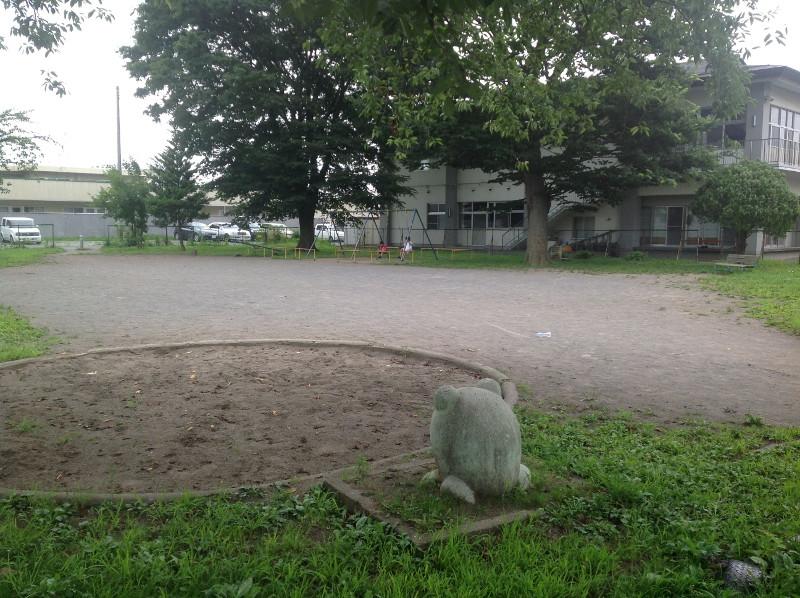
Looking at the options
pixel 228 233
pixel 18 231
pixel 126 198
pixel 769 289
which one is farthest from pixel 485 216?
pixel 18 231

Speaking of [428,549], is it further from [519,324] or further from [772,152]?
[772,152]

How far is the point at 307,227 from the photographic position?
3416cm

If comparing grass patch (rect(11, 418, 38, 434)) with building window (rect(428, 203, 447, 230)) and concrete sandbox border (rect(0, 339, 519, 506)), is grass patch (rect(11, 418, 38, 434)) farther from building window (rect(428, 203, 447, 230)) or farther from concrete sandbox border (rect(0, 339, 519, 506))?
building window (rect(428, 203, 447, 230))

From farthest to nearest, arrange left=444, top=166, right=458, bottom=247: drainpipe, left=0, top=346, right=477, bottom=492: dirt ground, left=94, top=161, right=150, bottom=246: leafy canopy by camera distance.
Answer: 1. left=444, top=166, right=458, bottom=247: drainpipe
2. left=94, top=161, right=150, bottom=246: leafy canopy
3. left=0, top=346, right=477, bottom=492: dirt ground

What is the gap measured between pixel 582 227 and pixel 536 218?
8566mm

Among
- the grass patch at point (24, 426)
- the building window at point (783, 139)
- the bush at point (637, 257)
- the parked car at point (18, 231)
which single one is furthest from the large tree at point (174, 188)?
the grass patch at point (24, 426)

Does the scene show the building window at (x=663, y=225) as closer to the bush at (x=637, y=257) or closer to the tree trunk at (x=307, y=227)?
the bush at (x=637, y=257)

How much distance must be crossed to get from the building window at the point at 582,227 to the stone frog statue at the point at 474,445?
99.0ft

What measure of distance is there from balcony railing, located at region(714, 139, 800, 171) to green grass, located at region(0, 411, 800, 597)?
25040 millimetres

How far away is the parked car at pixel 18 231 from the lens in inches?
1609

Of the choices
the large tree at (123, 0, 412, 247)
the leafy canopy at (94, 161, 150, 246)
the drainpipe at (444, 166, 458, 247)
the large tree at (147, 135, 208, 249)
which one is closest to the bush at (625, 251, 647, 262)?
the large tree at (123, 0, 412, 247)

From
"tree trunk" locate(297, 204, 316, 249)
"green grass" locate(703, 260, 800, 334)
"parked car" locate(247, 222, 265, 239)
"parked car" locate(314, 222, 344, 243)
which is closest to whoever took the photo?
"green grass" locate(703, 260, 800, 334)

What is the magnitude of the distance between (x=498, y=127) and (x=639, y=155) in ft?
53.8

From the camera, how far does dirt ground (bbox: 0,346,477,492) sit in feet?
14.6
